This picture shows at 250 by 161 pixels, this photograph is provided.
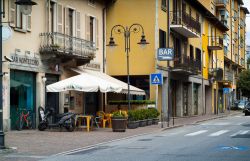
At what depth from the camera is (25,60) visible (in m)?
23.4

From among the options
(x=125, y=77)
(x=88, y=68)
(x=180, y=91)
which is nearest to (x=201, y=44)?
(x=180, y=91)

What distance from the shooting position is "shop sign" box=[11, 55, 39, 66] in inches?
891

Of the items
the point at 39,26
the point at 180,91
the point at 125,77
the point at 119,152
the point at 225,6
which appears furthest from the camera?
the point at 225,6

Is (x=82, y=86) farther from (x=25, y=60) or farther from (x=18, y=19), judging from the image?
(x=18, y=19)

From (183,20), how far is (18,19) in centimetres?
1845

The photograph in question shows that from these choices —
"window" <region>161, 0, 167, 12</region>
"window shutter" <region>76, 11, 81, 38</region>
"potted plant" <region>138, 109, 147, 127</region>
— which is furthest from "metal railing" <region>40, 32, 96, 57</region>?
"window" <region>161, 0, 167, 12</region>

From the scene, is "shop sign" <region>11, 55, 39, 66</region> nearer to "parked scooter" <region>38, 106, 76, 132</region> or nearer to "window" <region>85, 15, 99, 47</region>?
"parked scooter" <region>38, 106, 76, 132</region>

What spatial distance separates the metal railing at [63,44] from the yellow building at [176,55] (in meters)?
5.13

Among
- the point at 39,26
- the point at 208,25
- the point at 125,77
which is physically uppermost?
the point at 208,25

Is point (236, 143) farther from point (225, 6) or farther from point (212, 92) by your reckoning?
point (225, 6)

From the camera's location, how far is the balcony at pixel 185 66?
3734 cm

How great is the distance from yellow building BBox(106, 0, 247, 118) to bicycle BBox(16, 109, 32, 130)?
8514 mm

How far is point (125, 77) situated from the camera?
34.6 m

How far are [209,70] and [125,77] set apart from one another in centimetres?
1957
